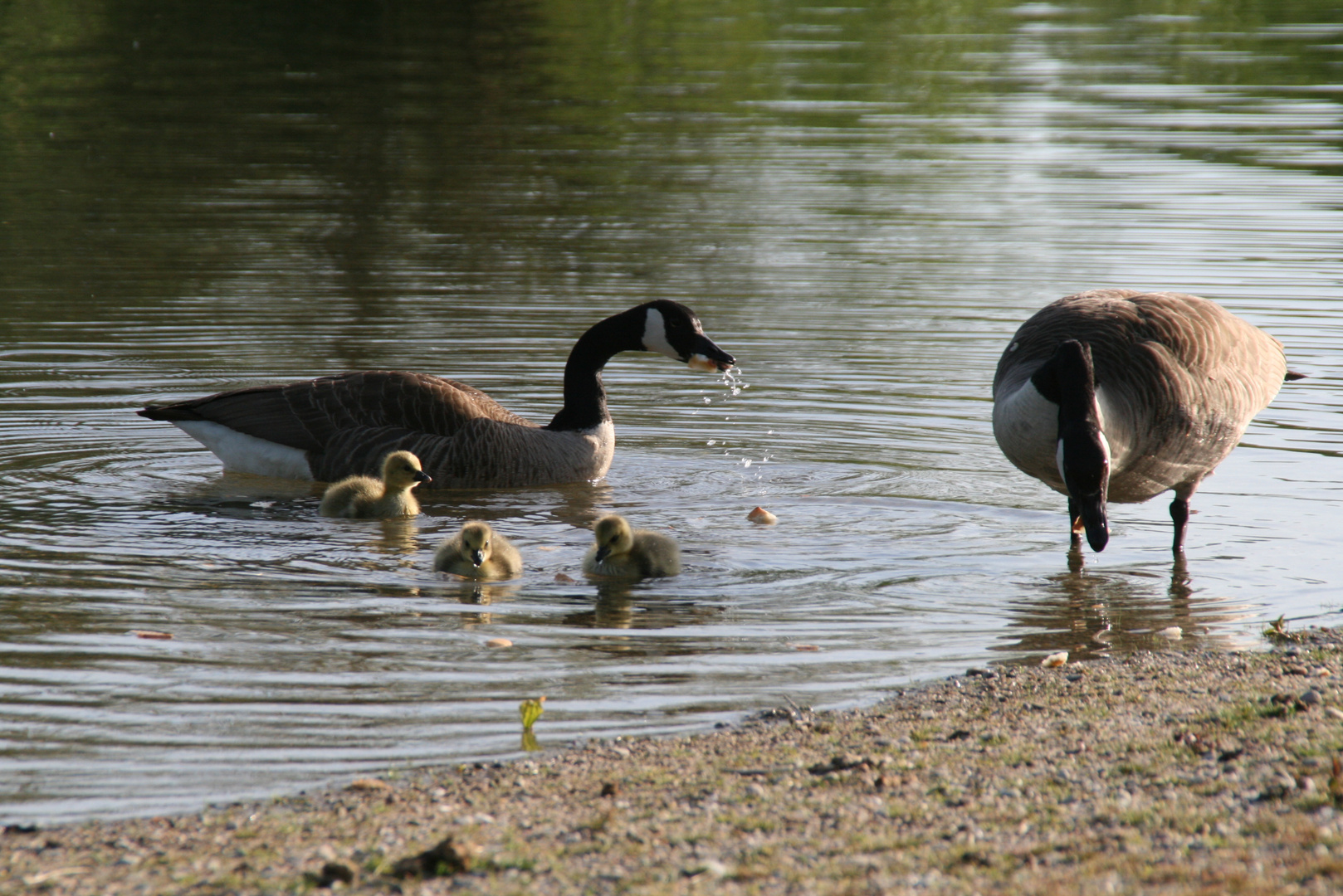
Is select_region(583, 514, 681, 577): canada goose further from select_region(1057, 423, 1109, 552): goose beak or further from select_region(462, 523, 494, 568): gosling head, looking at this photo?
select_region(1057, 423, 1109, 552): goose beak

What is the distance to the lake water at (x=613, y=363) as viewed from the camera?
6680 millimetres

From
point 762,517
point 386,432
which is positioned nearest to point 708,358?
point 762,517

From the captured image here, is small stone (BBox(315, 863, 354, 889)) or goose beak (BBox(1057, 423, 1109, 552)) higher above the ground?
goose beak (BBox(1057, 423, 1109, 552))

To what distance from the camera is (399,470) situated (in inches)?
396

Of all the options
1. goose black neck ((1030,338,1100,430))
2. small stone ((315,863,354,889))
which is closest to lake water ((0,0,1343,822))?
goose black neck ((1030,338,1100,430))

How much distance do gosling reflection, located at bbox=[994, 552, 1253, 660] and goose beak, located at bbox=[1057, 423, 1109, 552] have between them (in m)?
0.50

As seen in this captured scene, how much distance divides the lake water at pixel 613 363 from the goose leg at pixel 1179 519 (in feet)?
0.55

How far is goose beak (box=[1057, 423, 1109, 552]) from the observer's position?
7367 mm

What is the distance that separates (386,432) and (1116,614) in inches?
223

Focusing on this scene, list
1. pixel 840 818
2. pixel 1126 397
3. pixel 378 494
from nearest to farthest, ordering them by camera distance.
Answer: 1. pixel 840 818
2. pixel 1126 397
3. pixel 378 494

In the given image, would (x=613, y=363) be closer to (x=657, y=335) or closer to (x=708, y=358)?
(x=657, y=335)

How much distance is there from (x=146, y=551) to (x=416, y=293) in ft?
28.0

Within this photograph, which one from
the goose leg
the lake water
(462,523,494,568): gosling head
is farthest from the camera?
the goose leg

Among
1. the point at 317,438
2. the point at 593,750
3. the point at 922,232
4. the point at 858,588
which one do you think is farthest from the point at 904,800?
the point at 922,232
